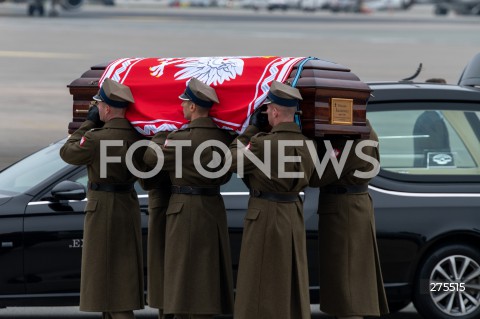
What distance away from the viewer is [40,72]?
76.9 feet

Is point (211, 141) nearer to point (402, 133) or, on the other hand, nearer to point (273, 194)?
point (273, 194)

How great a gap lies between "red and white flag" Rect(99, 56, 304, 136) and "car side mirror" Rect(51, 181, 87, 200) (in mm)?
940

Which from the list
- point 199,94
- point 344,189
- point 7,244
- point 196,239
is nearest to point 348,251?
point 344,189

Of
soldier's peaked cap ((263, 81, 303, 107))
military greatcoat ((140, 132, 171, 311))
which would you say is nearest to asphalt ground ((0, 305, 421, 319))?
military greatcoat ((140, 132, 171, 311))

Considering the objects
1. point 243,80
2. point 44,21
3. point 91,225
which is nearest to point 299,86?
point 243,80

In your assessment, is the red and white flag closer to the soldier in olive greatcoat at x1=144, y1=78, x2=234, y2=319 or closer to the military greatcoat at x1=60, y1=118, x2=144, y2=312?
the soldier in olive greatcoat at x1=144, y1=78, x2=234, y2=319

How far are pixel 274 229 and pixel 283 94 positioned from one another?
0.83 meters

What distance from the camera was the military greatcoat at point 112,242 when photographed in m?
6.72

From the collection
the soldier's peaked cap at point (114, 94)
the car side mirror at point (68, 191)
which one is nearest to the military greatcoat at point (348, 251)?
the soldier's peaked cap at point (114, 94)

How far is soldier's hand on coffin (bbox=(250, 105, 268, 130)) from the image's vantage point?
6359 millimetres

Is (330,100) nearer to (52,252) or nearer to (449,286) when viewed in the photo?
(449,286)

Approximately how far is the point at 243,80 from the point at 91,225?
135 cm

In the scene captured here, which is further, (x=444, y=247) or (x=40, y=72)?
(x=40, y=72)

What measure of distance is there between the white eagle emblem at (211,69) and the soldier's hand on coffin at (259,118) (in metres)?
0.24
